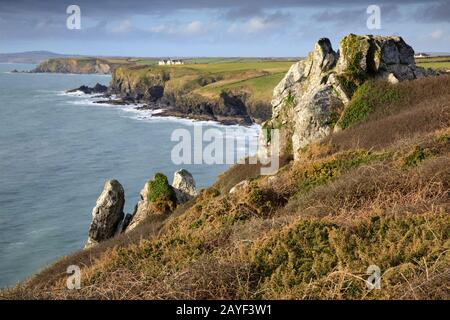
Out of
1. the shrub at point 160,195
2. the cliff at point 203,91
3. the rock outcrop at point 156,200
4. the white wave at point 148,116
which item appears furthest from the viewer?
the cliff at point 203,91

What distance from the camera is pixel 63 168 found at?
58.2m

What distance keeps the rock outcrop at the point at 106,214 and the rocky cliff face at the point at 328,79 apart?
40.2ft

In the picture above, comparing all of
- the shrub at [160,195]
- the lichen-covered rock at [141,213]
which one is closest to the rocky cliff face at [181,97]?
the shrub at [160,195]

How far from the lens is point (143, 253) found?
1227cm

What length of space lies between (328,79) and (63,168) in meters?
35.3

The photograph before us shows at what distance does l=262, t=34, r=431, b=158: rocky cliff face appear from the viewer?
1275 inches

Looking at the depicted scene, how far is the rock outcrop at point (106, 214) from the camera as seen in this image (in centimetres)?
3328

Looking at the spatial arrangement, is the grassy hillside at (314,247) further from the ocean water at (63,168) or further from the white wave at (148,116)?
the white wave at (148,116)

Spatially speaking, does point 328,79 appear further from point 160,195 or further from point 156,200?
point 156,200

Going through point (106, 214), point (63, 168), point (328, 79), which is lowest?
point (63, 168)

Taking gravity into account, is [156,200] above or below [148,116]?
below

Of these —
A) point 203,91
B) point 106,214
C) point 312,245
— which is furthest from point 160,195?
point 203,91
